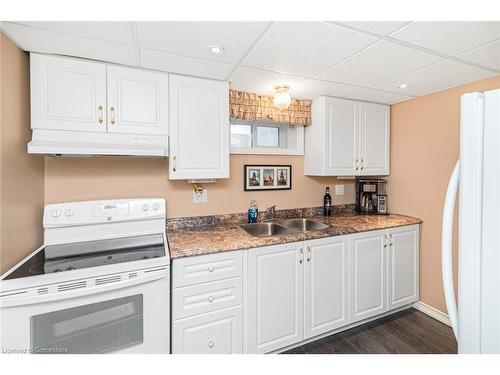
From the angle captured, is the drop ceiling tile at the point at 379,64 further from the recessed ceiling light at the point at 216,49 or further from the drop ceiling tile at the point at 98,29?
the drop ceiling tile at the point at 98,29

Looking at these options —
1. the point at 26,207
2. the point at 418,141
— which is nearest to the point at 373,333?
the point at 418,141

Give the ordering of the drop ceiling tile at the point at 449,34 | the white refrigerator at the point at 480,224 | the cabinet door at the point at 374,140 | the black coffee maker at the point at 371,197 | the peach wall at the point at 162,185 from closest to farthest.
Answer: the white refrigerator at the point at 480,224 → the drop ceiling tile at the point at 449,34 → the peach wall at the point at 162,185 → the cabinet door at the point at 374,140 → the black coffee maker at the point at 371,197

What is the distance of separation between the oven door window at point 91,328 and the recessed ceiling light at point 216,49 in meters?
1.46

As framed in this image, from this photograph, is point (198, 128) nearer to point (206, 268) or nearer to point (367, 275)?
point (206, 268)

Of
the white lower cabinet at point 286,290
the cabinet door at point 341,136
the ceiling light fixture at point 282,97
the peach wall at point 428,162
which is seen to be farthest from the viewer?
the cabinet door at point 341,136

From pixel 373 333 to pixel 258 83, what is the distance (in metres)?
2.29

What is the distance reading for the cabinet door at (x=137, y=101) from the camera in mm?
1565

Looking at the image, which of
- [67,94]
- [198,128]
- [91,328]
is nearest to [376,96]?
[198,128]

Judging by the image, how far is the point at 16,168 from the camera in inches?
51.9

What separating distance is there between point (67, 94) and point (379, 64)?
2029 mm

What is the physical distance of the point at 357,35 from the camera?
1.25 meters

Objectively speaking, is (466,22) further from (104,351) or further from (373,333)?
(104,351)

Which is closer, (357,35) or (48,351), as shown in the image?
(48,351)

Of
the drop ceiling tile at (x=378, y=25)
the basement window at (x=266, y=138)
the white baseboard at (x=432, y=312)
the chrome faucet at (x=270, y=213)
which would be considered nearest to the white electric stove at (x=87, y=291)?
the chrome faucet at (x=270, y=213)
